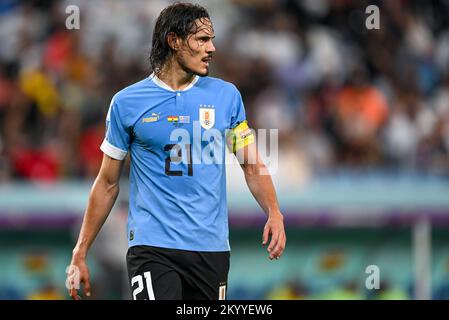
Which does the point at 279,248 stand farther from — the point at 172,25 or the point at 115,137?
the point at 172,25

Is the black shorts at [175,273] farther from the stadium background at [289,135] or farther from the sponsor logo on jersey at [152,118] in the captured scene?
the stadium background at [289,135]

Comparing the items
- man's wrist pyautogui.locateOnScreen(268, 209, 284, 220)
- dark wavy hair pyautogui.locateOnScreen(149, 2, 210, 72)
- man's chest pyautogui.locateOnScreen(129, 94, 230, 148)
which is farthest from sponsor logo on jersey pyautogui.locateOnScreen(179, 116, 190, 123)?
man's wrist pyautogui.locateOnScreen(268, 209, 284, 220)

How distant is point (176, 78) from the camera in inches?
238

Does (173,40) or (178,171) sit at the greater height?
(173,40)

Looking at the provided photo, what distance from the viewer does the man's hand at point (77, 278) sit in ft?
19.2

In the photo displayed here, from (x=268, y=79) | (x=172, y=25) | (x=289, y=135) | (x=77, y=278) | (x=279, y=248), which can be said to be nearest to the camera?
(x=279, y=248)

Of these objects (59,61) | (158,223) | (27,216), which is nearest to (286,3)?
(59,61)

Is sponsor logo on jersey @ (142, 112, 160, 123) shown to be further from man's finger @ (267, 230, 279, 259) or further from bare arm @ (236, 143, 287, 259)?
man's finger @ (267, 230, 279, 259)

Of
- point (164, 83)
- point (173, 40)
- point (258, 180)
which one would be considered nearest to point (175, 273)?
point (258, 180)

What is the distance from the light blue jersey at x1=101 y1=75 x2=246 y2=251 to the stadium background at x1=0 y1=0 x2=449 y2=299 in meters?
4.09

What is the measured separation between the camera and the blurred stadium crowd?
11.5 metres

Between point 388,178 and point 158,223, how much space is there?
5.30m

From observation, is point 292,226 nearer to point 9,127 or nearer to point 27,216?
point 27,216

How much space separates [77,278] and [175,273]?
Result: 22.9 inches
